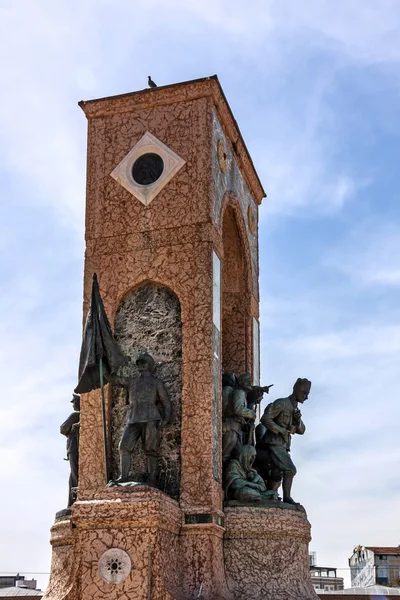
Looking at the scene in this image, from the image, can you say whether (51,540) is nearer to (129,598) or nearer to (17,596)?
(129,598)

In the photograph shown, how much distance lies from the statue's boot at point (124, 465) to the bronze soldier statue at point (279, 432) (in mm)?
2673

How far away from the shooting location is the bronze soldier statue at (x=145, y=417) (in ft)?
46.4

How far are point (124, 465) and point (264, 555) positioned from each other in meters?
2.45

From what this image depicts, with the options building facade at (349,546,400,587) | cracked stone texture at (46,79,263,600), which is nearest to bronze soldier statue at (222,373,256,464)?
cracked stone texture at (46,79,263,600)

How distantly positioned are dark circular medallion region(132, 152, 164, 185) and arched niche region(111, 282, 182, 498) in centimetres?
187

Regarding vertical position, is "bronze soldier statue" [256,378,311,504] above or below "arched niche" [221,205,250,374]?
below

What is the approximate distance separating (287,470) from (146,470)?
2.45m

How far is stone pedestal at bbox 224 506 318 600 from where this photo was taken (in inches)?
550

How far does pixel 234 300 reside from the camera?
1827 cm

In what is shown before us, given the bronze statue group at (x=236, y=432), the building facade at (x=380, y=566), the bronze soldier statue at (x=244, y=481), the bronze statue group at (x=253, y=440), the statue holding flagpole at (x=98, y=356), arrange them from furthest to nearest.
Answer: the building facade at (x=380, y=566) < the bronze statue group at (x=253, y=440) < the bronze soldier statue at (x=244, y=481) < the statue holding flagpole at (x=98, y=356) < the bronze statue group at (x=236, y=432)

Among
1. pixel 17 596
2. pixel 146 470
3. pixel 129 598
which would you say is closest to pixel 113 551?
pixel 129 598

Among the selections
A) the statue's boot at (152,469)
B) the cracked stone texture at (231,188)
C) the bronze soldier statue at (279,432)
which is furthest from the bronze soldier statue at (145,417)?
the cracked stone texture at (231,188)

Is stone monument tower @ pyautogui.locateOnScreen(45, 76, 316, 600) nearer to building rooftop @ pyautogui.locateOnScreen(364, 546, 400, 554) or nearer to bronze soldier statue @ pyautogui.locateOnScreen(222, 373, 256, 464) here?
bronze soldier statue @ pyautogui.locateOnScreen(222, 373, 256, 464)

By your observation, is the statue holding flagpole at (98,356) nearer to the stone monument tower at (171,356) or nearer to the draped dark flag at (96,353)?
the draped dark flag at (96,353)
